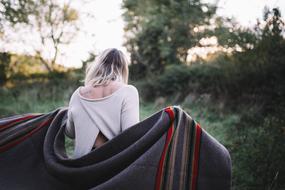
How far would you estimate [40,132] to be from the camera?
3088mm

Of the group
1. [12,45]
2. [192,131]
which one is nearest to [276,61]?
[192,131]

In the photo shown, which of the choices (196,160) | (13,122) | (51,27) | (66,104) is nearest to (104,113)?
(196,160)

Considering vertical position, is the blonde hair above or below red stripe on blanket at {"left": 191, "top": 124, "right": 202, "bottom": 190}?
above

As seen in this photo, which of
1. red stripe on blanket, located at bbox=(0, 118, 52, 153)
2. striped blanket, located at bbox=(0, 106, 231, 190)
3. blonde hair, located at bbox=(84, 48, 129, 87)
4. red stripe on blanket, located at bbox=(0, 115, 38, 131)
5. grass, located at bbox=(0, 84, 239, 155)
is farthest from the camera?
grass, located at bbox=(0, 84, 239, 155)

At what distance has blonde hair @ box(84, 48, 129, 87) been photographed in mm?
2693

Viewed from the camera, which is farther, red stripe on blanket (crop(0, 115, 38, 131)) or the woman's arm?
red stripe on blanket (crop(0, 115, 38, 131))

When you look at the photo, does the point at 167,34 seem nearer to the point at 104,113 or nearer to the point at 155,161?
the point at 104,113

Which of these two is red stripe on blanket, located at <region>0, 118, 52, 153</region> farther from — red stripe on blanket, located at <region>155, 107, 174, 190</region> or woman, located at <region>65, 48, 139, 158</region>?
red stripe on blanket, located at <region>155, 107, 174, 190</region>

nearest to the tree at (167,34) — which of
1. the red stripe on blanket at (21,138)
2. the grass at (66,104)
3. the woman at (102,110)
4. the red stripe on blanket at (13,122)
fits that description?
the grass at (66,104)

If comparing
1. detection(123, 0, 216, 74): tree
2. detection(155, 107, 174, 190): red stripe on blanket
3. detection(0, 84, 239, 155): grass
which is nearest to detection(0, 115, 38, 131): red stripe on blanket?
detection(155, 107, 174, 190): red stripe on blanket

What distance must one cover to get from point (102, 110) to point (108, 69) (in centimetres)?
43

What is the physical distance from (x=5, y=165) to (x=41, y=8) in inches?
622

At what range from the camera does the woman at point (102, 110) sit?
8.38ft

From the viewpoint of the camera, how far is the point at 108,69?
2768 millimetres
